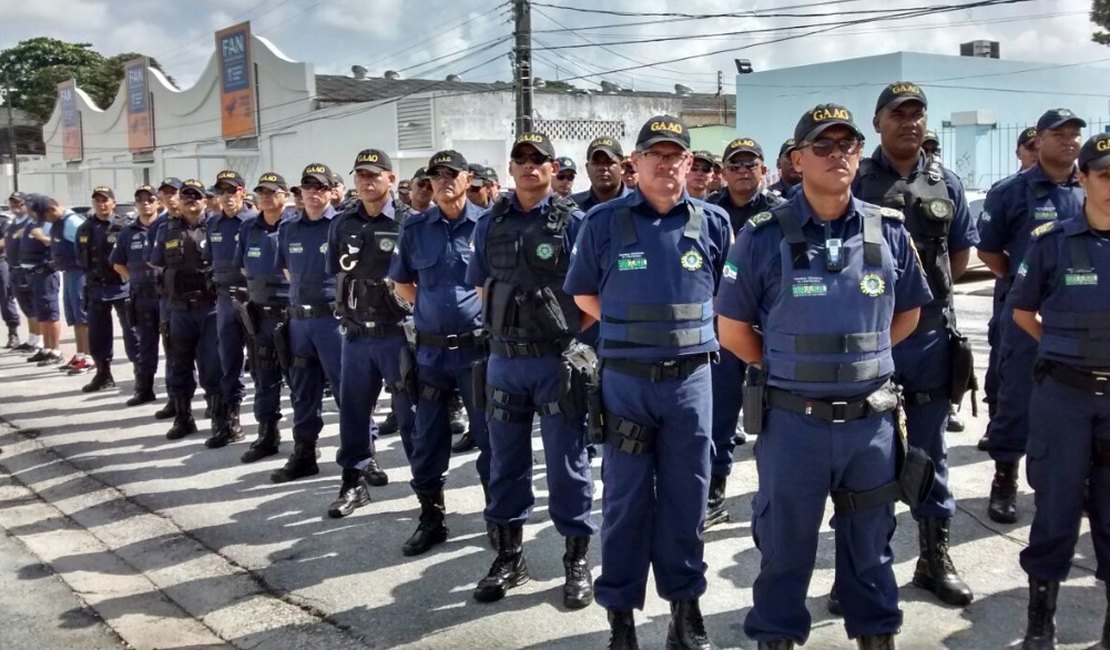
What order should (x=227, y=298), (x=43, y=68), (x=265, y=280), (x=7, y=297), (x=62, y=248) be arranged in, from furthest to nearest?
(x=43, y=68), (x=7, y=297), (x=62, y=248), (x=227, y=298), (x=265, y=280)

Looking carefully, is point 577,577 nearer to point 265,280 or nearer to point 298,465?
point 298,465

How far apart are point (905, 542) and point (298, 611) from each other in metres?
3.16

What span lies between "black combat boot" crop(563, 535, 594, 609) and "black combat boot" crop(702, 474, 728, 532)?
1.09 meters

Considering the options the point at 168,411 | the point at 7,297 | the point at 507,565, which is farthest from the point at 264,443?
the point at 7,297

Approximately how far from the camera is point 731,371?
540 cm

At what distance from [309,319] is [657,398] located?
3.39 m

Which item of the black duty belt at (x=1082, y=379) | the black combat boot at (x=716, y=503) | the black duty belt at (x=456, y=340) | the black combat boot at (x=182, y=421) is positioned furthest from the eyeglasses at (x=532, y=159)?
the black combat boot at (x=182, y=421)

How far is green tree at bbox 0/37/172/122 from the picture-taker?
6688 centimetres

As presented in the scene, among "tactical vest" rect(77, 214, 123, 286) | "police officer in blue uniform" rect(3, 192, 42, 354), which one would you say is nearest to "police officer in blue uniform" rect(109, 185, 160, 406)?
"tactical vest" rect(77, 214, 123, 286)

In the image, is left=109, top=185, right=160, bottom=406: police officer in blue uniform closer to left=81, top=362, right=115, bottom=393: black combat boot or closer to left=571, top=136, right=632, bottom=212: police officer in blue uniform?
left=81, top=362, right=115, bottom=393: black combat boot

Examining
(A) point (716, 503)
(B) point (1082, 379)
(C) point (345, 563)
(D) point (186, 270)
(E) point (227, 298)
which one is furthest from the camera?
(D) point (186, 270)

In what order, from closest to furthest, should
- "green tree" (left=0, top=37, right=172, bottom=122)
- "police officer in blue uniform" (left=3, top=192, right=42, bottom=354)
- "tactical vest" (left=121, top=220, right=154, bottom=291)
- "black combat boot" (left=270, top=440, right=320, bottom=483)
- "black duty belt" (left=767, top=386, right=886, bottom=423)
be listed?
"black duty belt" (left=767, top=386, right=886, bottom=423), "black combat boot" (left=270, top=440, right=320, bottom=483), "tactical vest" (left=121, top=220, right=154, bottom=291), "police officer in blue uniform" (left=3, top=192, right=42, bottom=354), "green tree" (left=0, top=37, right=172, bottom=122)

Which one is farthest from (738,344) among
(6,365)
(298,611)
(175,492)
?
(6,365)

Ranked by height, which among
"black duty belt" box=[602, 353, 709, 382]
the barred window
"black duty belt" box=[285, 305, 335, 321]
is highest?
the barred window
